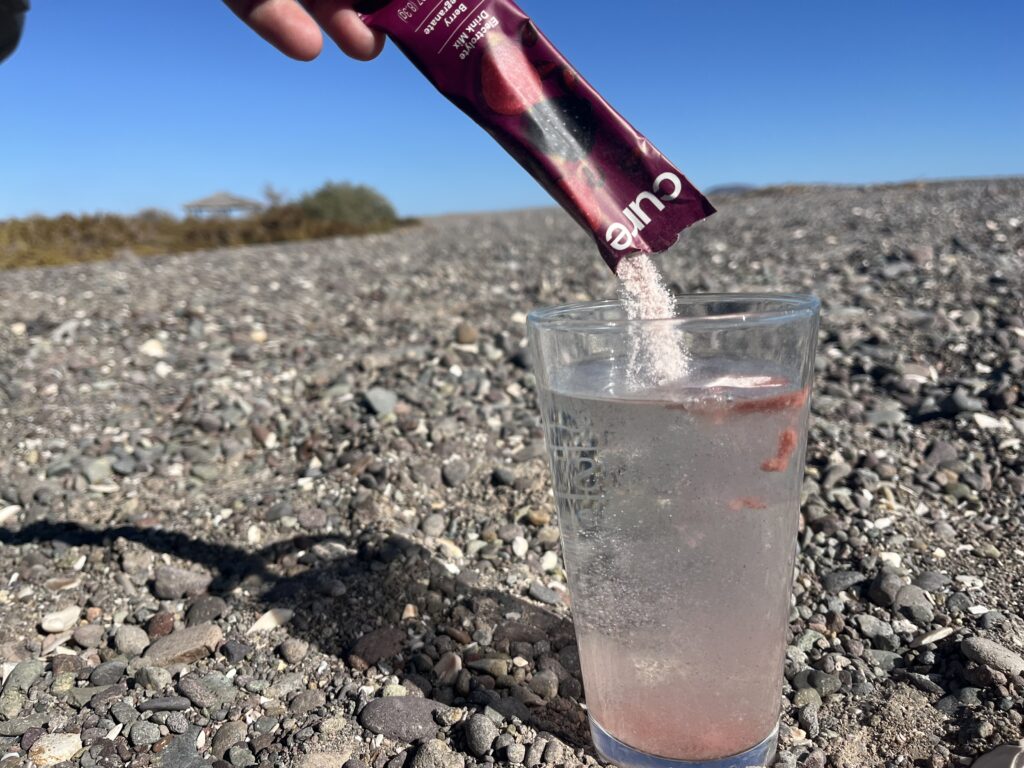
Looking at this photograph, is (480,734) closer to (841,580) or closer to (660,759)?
(660,759)

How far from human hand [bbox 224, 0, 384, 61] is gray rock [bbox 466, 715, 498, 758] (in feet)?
5.50

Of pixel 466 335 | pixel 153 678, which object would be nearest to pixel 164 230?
pixel 466 335

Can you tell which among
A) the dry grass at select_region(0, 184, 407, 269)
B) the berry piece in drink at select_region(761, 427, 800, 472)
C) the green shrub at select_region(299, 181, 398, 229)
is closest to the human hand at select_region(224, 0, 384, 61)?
the berry piece in drink at select_region(761, 427, 800, 472)

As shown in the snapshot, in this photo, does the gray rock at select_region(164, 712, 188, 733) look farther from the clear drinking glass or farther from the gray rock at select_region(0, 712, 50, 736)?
the clear drinking glass

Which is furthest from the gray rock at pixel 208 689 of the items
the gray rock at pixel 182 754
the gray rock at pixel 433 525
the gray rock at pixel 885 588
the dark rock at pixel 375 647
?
the gray rock at pixel 885 588

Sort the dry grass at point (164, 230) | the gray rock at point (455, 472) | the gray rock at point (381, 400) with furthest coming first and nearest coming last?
1. the dry grass at point (164, 230)
2. the gray rock at point (381, 400)
3. the gray rock at point (455, 472)

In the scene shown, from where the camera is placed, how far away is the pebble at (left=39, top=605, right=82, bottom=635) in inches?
96.0

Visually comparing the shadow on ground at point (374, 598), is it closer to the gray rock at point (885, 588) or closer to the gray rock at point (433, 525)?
the gray rock at point (433, 525)

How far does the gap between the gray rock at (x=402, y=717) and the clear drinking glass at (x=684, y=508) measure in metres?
0.46

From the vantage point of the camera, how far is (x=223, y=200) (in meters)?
33.8

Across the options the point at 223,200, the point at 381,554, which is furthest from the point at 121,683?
the point at 223,200

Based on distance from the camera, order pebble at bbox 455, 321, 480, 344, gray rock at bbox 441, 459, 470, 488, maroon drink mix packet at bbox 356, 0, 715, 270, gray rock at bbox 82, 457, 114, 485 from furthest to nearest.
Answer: pebble at bbox 455, 321, 480, 344 → gray rock at bbox 82, 457, 114, 485 → gray rock at bbox 441, 459, 470, 488 → maroon drink mix packet at bbox 356, 0, 715, 270

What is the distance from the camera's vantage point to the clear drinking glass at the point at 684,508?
148 centimetres

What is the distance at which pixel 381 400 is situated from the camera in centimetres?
390
